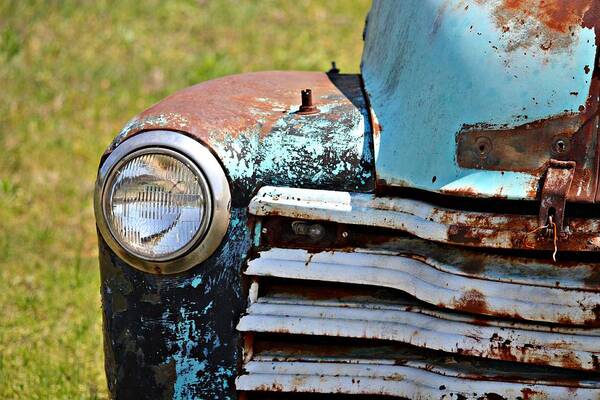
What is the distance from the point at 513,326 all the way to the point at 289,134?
0.79 metres

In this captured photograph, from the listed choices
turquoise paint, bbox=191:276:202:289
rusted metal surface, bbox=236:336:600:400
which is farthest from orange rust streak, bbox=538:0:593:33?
turquoise paint, bbox=191:276:202:289

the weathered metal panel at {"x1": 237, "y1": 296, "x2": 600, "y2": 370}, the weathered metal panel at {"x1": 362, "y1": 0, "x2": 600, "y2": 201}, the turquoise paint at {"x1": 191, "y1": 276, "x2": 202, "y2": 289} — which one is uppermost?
the weathered metal panel at {"x1": 362, "y1": 0, "x2": 600, "y2": 201}

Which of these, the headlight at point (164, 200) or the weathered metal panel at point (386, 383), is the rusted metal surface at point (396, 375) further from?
the headlight at point (164, 200)

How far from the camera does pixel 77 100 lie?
7.77m

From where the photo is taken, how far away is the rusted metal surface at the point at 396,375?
2422 mm

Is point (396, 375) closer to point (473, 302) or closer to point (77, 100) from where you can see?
point (473, 302)

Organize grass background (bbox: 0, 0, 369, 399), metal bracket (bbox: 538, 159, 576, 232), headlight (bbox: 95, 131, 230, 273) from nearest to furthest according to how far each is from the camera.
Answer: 1. metal bracket (bbox: 538, 159, 576, 232)
2. headlight (bbox: 95, 131, 230, 273)
3. grass background (bbox: 0, 0, 369, 399)

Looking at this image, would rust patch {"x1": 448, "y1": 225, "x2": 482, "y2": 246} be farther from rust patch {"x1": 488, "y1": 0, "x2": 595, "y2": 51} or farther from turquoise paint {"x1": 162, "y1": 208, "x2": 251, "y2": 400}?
turquoise paint {"x1": 162, "y1": 208, "x2": 251, "y2": 400}

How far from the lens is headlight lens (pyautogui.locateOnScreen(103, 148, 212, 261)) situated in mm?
2584

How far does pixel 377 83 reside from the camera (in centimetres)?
307

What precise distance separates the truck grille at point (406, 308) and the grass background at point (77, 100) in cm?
159

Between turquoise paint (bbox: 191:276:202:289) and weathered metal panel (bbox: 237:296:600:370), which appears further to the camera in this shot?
turquoise paint (bbox: 191:276:202:289)

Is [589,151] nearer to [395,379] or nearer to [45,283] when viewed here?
[395,379]

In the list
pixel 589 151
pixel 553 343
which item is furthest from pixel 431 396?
pixel 589 151
